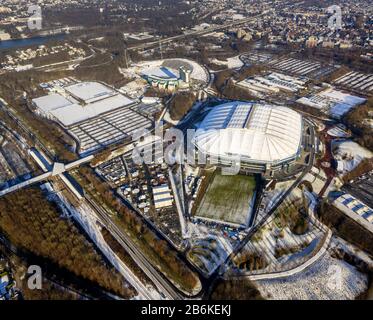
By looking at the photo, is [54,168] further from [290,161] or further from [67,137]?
[290,161]

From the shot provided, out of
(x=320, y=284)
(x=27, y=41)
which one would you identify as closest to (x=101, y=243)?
(x=320, y=284)

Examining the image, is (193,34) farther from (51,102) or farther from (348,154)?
(348,154)

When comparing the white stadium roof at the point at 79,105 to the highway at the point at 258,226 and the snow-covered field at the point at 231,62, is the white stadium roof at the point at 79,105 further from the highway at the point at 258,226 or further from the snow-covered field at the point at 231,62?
the highway at the point at 258,226

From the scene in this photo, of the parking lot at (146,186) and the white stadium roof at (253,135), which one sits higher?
the white stadium roof at (253,135)

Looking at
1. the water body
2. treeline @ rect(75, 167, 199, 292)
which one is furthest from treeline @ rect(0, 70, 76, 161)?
the water body

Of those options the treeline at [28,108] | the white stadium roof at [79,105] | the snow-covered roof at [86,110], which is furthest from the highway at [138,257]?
the white stadium roof at [79,105]

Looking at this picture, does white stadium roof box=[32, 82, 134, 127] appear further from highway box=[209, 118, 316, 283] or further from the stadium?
highway box=[209, 118, 316, 283]
